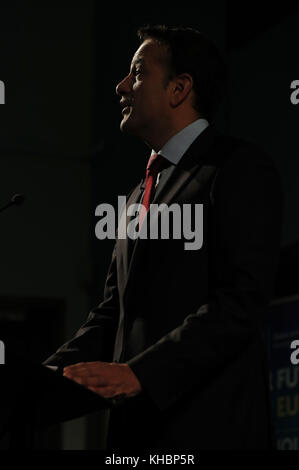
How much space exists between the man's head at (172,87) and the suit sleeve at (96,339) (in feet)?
0.82

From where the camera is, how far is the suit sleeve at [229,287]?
4.49ft

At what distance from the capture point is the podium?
4.05 feet

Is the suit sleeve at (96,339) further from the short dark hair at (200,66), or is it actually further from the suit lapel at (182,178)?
the short dark hair at (200,66)

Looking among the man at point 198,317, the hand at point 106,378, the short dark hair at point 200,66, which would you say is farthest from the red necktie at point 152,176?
the hand at point 106,378

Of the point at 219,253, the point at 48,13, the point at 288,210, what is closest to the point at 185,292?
the point at 219,253

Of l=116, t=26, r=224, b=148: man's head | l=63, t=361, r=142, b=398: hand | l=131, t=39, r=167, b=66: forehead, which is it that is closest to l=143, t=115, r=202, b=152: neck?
l=116, t=26, r=224, b=148: man's head

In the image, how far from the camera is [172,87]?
1.67 m

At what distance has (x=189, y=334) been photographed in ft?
4.51

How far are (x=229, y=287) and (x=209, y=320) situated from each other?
6cm

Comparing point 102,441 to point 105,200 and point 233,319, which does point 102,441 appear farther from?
point 233,319

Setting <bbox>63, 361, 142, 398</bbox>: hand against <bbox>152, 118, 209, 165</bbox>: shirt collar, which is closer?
<bbox>63, 361, 142, 398</bbox>: hand

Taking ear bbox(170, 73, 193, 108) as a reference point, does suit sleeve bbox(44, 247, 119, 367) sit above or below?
below

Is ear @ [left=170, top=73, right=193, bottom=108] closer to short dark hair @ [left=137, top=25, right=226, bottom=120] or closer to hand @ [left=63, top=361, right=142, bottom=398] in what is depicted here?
short dark hair @ [left=137, top=25, right=226, bottom=120]
